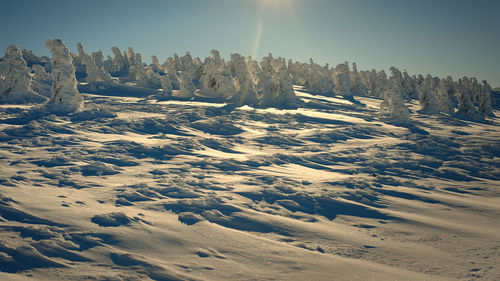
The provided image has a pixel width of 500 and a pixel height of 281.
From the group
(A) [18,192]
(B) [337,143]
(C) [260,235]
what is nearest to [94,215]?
(A) [18,192]

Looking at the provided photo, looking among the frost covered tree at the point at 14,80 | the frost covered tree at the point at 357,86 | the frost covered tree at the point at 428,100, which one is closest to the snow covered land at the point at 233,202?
the frost covered tree at the point at 14,80

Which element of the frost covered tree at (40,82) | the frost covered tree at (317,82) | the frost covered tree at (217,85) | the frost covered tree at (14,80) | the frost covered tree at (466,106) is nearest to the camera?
the frost covered tree at (14,80)

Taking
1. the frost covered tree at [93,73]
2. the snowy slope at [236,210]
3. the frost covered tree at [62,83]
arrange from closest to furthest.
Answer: the snowy slope at [236,210], the frost covered tree at [62,83], the frost covered tree at [93,73]

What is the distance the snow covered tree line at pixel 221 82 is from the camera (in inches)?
1100

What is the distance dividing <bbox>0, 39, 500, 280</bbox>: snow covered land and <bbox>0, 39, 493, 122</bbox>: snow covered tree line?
26.1ft

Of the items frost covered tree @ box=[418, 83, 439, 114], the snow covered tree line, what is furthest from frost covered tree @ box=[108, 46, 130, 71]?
frost covered tree @ box=[418, 83, 439, 114]

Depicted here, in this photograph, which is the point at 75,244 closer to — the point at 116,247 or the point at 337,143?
the point at 116,247

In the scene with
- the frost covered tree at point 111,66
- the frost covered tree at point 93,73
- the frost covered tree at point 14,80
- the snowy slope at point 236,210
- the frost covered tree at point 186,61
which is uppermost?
the frost covered tree at point 186,61

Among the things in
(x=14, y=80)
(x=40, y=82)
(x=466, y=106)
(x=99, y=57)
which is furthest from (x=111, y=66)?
(x=466, y=106)

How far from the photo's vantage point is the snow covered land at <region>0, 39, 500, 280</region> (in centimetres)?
518

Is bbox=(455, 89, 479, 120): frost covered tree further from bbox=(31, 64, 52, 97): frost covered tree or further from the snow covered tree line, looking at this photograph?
bbox=(31, 64, 52, 97): frost covered tree

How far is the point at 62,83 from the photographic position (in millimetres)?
23641

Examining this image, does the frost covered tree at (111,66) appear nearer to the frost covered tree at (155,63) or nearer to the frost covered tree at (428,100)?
the frost covered tree at (155,63)

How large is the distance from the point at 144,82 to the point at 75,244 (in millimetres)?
45914
